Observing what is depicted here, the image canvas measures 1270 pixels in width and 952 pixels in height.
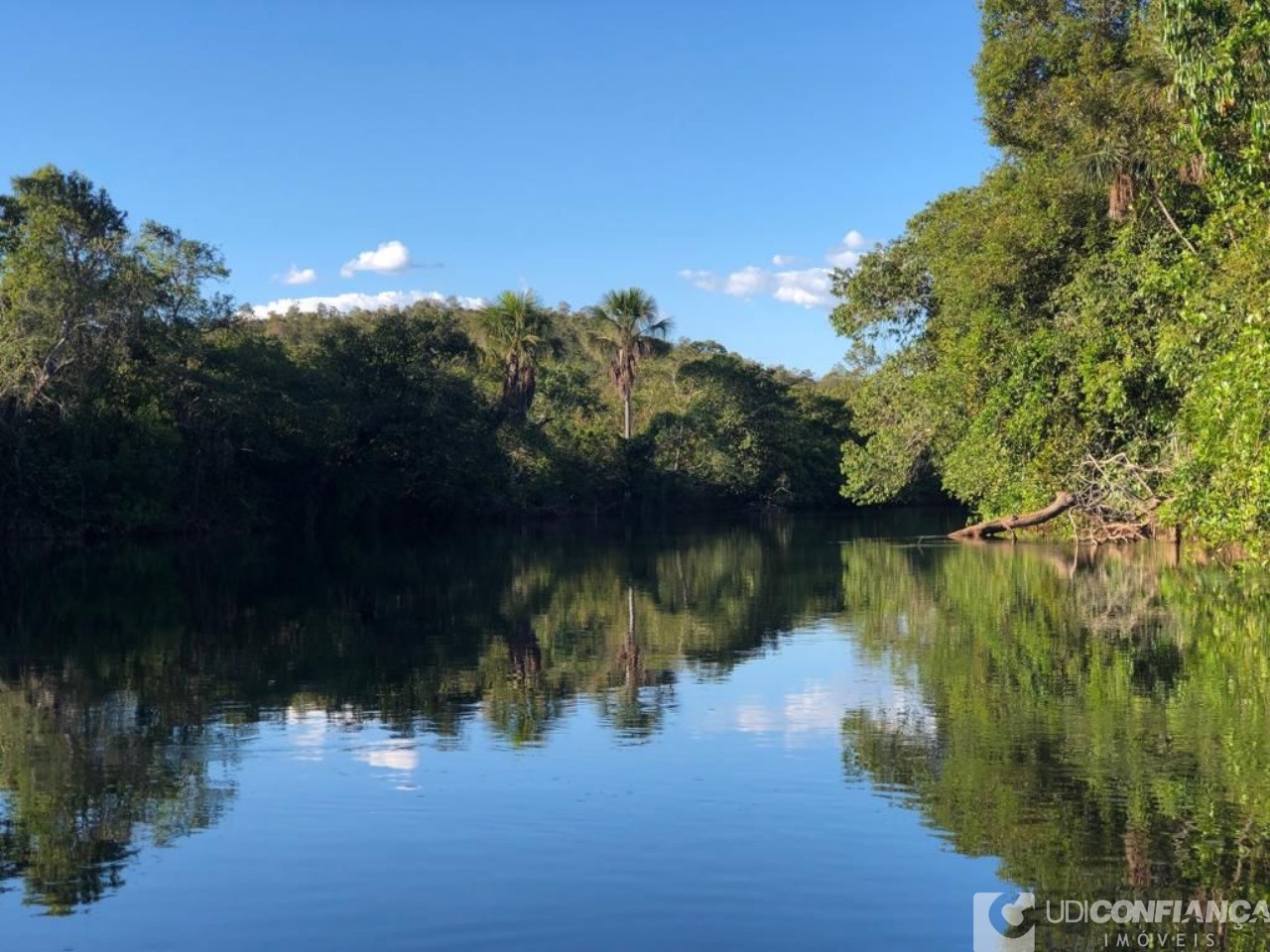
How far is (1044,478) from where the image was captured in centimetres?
2589

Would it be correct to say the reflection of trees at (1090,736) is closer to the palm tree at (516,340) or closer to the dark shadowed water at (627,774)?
the dark shadowed water at (627,774)

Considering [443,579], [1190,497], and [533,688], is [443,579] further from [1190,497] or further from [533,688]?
[1190,497]

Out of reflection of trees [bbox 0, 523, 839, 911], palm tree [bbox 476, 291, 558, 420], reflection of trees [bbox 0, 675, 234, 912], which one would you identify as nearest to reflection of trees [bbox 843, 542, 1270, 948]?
reflection of trees [bbox 0, 523, 839, 911]

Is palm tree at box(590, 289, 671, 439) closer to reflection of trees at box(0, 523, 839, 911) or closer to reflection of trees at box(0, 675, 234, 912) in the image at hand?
reflection of trees at box(0, 523, 839, 911)

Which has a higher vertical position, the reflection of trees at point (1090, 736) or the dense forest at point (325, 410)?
the dense forest at point (325, 410)

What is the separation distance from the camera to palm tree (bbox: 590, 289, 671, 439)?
66750 mm

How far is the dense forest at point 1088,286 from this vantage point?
1630cm

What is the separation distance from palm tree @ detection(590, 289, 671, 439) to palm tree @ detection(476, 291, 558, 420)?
14.0ft

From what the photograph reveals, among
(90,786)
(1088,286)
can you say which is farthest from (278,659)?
(1088,286)

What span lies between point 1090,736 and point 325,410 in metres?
45.4

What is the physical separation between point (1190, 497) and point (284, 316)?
83.2 meters

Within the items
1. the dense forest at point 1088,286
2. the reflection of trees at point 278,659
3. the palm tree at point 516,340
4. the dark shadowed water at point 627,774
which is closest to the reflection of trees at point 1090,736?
the dark shadowed water at point 627,774

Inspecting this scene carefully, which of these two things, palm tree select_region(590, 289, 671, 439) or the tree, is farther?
palm tree select_region(590, 289, 671, 439)

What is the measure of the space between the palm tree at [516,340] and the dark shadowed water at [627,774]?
4182 centimetres
